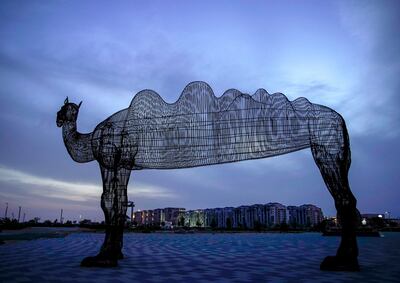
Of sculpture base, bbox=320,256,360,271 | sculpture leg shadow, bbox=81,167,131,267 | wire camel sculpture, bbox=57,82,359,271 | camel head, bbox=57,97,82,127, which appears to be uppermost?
camel head, bbox=57,97,82,127

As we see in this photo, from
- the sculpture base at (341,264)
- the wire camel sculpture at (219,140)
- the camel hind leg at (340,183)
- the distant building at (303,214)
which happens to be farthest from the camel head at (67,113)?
the distant building at (303,214)

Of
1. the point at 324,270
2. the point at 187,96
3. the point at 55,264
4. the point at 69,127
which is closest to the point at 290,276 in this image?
the point at 324,270

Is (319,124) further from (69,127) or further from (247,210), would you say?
(247,210)

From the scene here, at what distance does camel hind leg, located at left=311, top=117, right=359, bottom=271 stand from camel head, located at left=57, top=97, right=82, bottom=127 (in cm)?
733

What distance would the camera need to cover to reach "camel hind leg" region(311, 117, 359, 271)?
8.95 meters

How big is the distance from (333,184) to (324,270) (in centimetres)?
218

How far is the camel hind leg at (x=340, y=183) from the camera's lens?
8945 millimetres

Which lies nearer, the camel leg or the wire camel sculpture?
the camel leg

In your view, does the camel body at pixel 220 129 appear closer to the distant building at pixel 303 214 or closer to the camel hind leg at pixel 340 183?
the camel hind leg at pixel 340 183

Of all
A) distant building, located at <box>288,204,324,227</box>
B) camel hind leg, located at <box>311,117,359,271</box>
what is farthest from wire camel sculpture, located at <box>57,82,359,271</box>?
distant building, located at <box>288,204,324,227</box>

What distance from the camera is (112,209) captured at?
10070 millimetres

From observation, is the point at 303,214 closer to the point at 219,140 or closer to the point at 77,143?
the point at 77,143

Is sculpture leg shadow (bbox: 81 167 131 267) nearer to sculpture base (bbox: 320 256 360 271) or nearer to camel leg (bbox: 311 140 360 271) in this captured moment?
camel leg (bbox: 311 140 360 271)

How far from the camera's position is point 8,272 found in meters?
8.34
